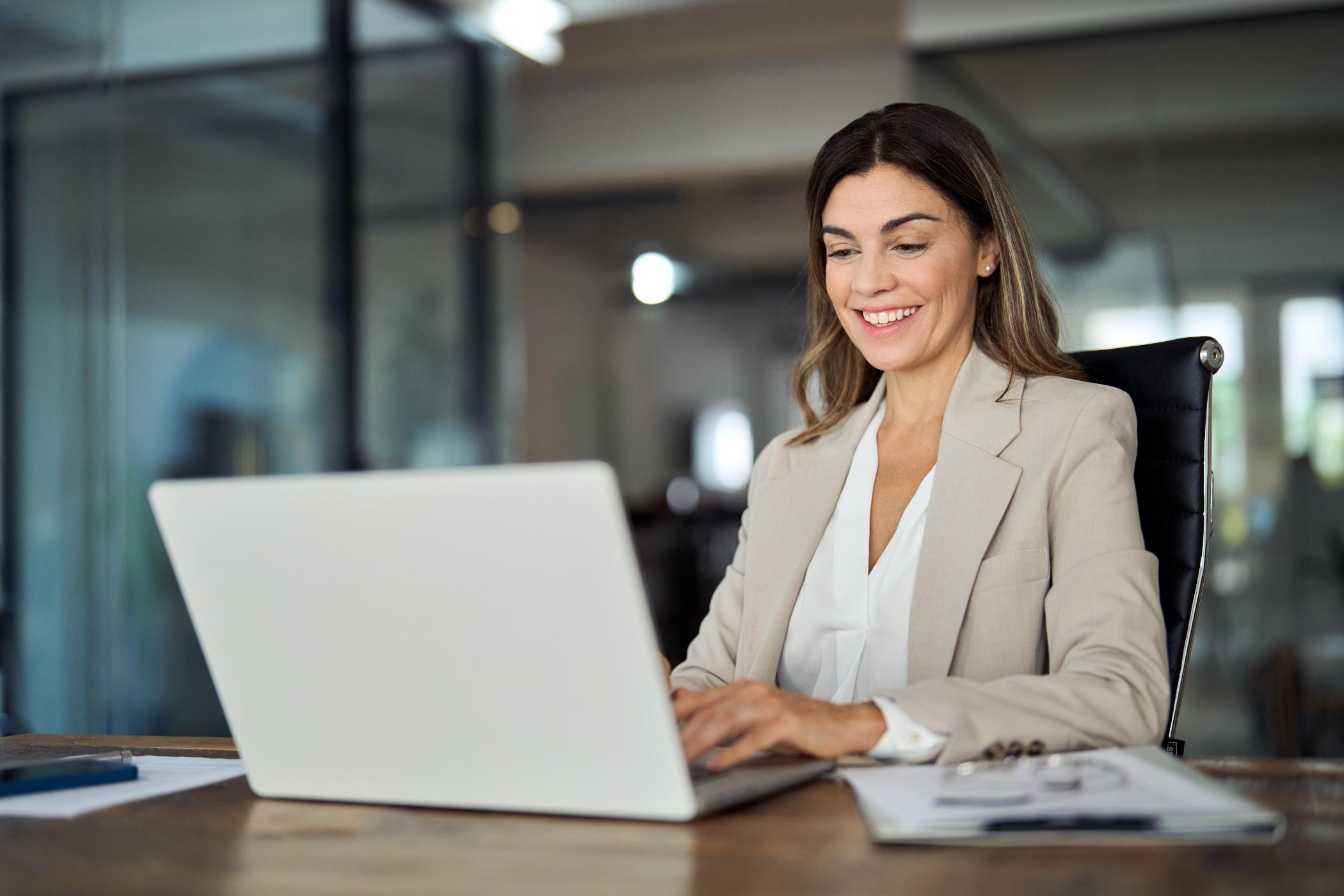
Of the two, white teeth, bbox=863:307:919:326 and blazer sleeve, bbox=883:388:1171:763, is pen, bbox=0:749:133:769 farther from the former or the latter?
white teeth, bbox=863:307:919:326

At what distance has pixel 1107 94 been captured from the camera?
470cm

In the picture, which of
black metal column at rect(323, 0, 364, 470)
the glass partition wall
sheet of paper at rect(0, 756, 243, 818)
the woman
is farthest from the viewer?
black metal column at rect(323, 0, 364, 470)

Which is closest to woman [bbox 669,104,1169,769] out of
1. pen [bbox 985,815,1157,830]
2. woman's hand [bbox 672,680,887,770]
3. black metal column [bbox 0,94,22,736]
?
woman's hand [bbox 672,680,887,770]

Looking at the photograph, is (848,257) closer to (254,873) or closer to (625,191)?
(254,873)

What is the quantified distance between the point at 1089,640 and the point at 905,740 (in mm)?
297

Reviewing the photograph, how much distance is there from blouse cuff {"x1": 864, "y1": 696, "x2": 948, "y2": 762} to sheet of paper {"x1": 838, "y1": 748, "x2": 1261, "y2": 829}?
8cm

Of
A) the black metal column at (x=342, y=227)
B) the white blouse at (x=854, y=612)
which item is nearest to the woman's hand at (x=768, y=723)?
the white blouse at (x=854, y=612)

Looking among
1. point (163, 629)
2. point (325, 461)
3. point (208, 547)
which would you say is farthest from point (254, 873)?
point (325, 461)

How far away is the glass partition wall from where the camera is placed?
2.98 m

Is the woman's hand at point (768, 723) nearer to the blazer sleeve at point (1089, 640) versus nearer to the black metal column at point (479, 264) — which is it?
the blazer sleeve at point (1089, 640)

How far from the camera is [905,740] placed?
41.3 inches

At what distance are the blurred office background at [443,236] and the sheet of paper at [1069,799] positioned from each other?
140 centimetres

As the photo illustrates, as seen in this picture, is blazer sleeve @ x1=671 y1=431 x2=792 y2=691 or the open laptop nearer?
the open laptop

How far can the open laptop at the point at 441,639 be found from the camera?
0.77m
